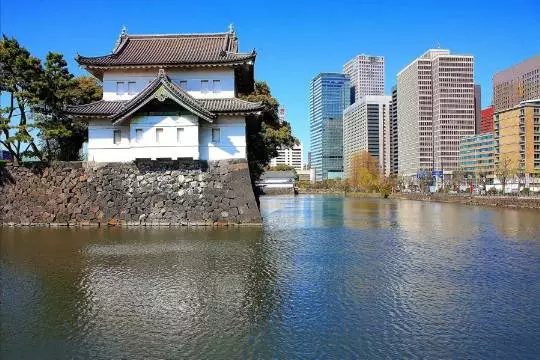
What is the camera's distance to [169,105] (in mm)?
25906

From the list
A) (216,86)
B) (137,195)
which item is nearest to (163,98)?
(216,86)

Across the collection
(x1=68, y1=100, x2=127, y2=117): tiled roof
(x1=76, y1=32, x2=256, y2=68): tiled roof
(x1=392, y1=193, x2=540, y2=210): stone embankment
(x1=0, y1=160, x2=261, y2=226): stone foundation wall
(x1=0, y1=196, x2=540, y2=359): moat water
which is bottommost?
(x1=392, y1=193, x2=540, y2=210): stone embankment

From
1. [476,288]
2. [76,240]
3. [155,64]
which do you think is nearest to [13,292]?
[76,240]

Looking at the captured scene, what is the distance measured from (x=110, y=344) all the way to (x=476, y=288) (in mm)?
8951

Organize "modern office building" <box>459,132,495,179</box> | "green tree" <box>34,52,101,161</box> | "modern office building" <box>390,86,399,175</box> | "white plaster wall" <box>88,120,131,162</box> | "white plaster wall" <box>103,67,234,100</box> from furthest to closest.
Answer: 1. "modern office building" <box>390,86,399,175</box>
2. "modern office building" <box>459,132,495,179</box>
3. "green tree" <box>34,52,101,161</box>
4. "white plaster wall" <box>103,67,234,100</box>
5. "white plaster wall" <box>88,120,131,162</box>

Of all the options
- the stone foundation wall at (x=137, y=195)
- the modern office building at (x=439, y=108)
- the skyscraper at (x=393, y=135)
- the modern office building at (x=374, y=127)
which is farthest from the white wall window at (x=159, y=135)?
the skyscraper at (x=393, y=135)

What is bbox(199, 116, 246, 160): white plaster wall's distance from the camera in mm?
26797

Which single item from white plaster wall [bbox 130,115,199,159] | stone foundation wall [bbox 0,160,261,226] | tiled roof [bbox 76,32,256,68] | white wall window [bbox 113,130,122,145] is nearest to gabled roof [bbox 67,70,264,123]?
white plaster wall [bbox 130,115,199,159]

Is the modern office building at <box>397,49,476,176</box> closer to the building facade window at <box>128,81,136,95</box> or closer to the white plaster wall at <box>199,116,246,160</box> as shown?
the white plaster wall at <box>199,116,246,160</box>

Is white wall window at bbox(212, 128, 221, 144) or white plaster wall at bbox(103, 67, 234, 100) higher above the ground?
white plaster wall at bbox(103, 67, 234, 100)

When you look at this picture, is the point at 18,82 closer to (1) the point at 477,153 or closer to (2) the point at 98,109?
(2) the point at 98,109

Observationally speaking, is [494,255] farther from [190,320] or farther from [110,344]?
[110,344]

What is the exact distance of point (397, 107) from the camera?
514 feet

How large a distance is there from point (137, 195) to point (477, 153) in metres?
122
